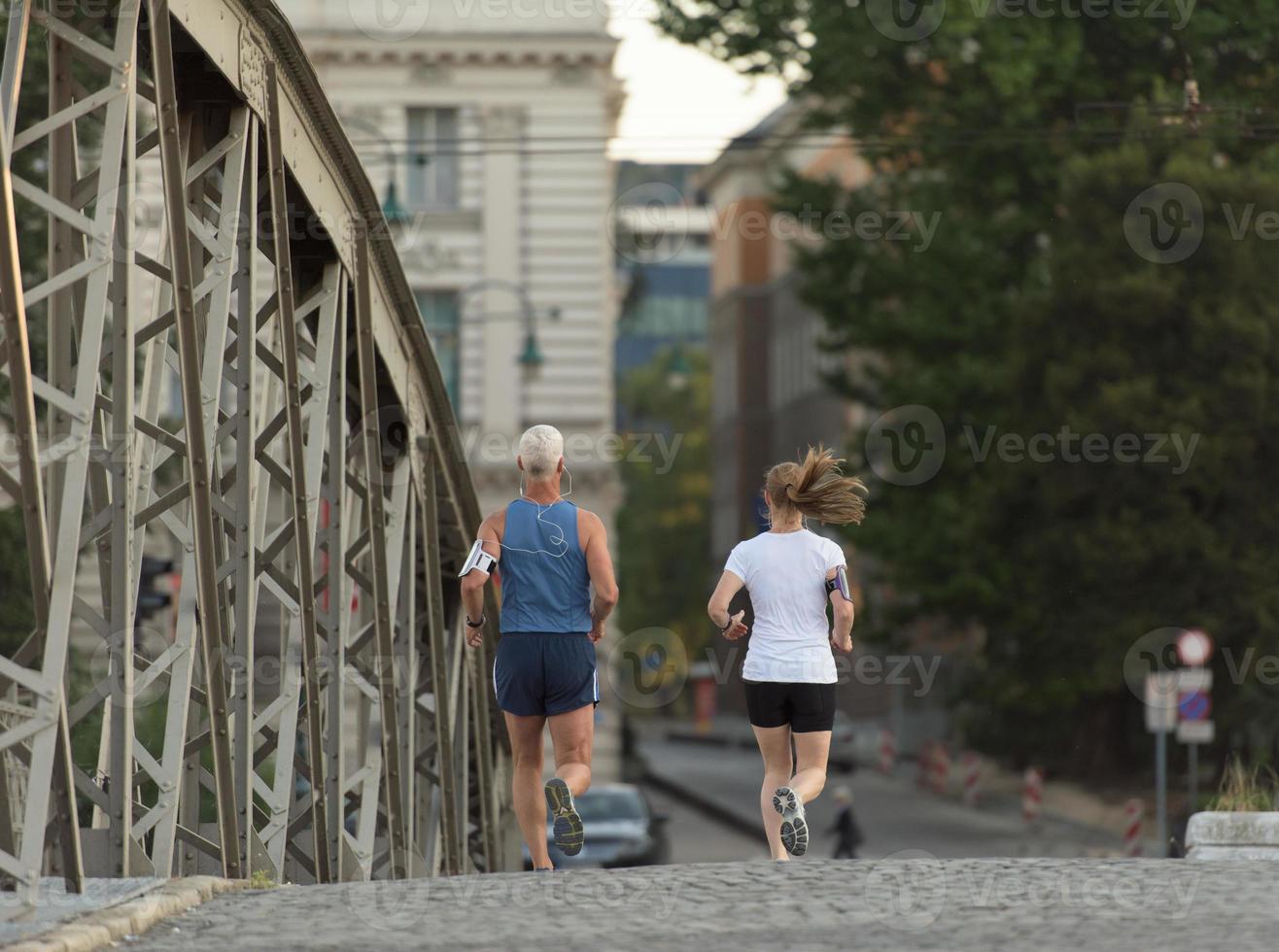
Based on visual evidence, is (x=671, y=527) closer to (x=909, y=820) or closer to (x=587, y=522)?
(x=909, y=820)

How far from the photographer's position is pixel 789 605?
10648mm

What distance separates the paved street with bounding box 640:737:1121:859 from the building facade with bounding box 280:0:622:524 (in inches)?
307

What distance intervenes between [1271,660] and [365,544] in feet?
78.8

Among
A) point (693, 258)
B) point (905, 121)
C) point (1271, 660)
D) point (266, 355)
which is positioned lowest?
point (1271, 660)

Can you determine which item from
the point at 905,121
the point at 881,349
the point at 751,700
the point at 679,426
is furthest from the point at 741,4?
the point at 679,426

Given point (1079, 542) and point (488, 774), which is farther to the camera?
point (1079, 542)

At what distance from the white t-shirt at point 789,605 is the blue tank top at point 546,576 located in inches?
26.3

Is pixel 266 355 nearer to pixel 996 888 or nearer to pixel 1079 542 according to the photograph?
pixel 996 888

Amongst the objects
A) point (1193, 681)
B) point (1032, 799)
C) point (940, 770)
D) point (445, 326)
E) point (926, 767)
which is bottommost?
point (926, 767)

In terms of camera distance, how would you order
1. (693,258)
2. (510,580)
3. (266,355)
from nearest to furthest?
1. (510,580)
2. (266,355)
3. (693,258)

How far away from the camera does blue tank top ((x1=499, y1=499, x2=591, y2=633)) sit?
1034 centimetres

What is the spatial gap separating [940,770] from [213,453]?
1653 inches

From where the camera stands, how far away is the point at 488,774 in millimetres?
18750

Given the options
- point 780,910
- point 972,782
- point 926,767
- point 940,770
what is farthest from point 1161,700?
point 780,910
